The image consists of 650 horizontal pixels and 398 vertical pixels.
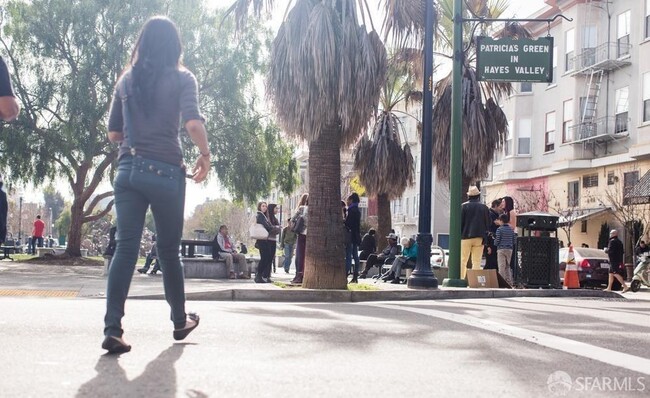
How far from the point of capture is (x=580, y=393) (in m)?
4.65

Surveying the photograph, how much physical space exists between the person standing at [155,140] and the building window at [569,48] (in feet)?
122

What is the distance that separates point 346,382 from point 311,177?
9802 mm

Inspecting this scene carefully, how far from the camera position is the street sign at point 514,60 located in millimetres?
16672

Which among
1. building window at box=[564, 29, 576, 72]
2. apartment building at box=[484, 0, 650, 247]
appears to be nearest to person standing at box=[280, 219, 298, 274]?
apartment building at box=[484, 0, 650, 247]

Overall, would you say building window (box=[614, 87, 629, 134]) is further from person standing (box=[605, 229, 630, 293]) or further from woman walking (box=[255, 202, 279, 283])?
woman walking (box=[255, 202, 279, 283])

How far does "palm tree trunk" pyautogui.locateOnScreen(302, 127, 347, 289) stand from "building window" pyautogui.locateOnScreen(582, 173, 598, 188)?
27372 mm

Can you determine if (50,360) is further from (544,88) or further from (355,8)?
(544,88)

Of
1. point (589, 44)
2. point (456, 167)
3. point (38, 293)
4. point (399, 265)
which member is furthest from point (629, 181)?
point (38, 293)

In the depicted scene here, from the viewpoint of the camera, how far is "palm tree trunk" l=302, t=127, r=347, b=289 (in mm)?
14211

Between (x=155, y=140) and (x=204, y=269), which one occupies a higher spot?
(x=155, y=140)

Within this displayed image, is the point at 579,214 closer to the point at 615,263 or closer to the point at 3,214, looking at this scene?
the point at 615,263

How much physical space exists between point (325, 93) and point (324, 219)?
191 cm

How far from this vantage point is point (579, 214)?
132ft

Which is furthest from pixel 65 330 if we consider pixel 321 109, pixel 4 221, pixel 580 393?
pixel 321 109
